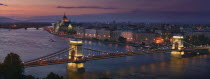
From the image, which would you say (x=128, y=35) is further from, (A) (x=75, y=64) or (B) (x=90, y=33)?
(A) (x=75, y=64)

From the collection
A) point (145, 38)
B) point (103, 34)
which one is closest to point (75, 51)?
point (145, 38)

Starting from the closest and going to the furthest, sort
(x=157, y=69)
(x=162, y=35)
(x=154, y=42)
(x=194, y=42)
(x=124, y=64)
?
(x=157, y=69) < (x=124, y=64) < (x=194, y=42) < (x=154, y=42) < (x=162, y=35)

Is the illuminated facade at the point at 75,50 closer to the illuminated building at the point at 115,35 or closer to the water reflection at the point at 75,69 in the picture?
the water reflection at the point at 75,69

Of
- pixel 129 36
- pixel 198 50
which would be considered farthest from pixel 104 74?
pixel 129 36

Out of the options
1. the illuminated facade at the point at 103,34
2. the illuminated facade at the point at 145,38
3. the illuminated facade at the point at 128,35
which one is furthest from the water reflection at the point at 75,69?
the illuminated facade at the point at 103,34

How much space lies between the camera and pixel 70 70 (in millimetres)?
8047

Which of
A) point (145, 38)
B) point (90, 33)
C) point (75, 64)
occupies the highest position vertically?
point (90, 33)

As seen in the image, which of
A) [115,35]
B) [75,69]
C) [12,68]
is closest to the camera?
[12,68]

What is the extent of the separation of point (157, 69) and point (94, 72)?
191 centimetres

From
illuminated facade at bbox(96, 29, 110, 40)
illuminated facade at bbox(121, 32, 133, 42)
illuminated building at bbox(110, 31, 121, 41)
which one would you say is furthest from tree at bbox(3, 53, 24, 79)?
illuminated facade at bbox(96, 29, 110, 40)

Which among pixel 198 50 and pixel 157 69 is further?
pixel 198 50

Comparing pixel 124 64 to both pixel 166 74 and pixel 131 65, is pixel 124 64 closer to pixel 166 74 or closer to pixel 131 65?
pixel 131 65

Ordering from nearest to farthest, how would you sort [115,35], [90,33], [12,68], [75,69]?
[12,68]
[75,69]
[115,35]
[90,33]

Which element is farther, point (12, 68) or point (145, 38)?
point (145, 38)
